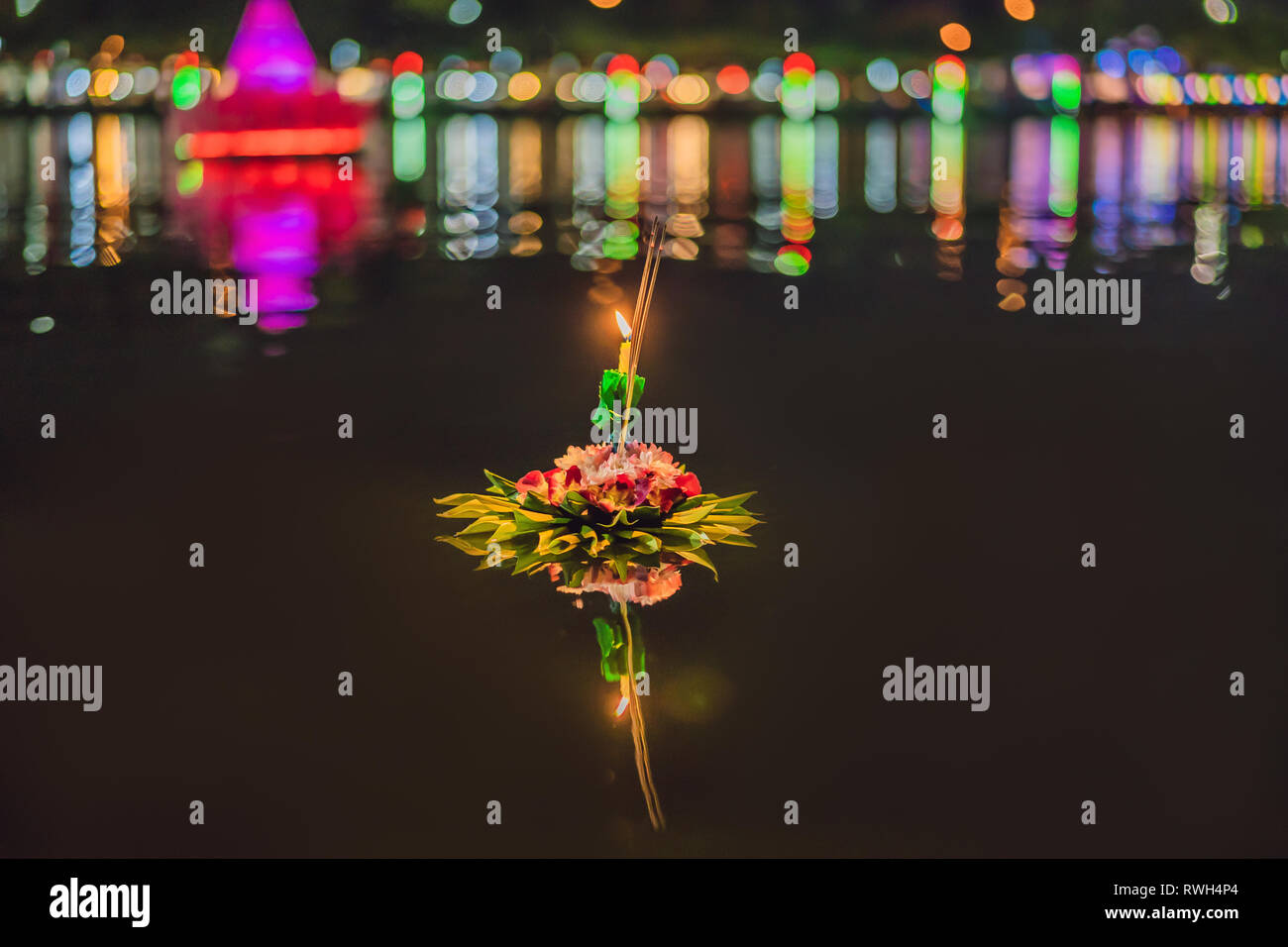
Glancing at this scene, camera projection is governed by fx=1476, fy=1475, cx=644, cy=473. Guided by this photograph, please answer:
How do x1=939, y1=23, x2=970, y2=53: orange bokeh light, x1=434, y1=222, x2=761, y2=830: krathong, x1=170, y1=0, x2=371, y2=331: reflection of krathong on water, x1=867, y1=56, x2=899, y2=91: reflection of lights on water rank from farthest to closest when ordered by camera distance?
x1=939, y1=23, x2=970, y2=53: orange bokeh light, x1=867, y1=56, x2=899, y2=91: reflection of lights on water, x1=170, y1=0, x2=371, y2=331: reflection of krathong on water, x1=434, y1=222, x2=761, y2=830: krathong

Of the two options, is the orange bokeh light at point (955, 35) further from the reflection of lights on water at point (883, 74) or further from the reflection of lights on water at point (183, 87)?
the reflection of lights on water at point (183, 87)

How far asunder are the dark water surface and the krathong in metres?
0.10

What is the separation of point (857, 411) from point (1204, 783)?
2991 millimetres

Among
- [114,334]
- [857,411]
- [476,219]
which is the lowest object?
[857,411]

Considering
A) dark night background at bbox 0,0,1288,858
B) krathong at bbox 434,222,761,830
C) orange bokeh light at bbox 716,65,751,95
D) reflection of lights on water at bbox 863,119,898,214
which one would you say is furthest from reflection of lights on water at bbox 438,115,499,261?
orange bokeh light at bbox 716,65,751,95

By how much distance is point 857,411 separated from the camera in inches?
231

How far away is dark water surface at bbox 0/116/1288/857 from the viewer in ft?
9.66

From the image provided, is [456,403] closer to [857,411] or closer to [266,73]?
[857,411]

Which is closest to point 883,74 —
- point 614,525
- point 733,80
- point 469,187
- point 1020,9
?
point 733,80

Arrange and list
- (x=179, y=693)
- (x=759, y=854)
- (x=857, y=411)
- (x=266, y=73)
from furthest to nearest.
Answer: (x=266, y=73), (x=857, y=411), (x=179, y=693), (x=759, y=854)

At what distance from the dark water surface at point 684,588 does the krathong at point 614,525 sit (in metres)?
0.10

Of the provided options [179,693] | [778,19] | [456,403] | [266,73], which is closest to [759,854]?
[179,693]

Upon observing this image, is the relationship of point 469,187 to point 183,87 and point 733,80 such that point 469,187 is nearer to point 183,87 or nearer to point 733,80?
point 183,87

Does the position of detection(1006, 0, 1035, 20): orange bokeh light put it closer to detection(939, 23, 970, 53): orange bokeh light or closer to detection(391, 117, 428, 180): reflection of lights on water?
detection(939, 23, 970, 53): orange bokeh light
